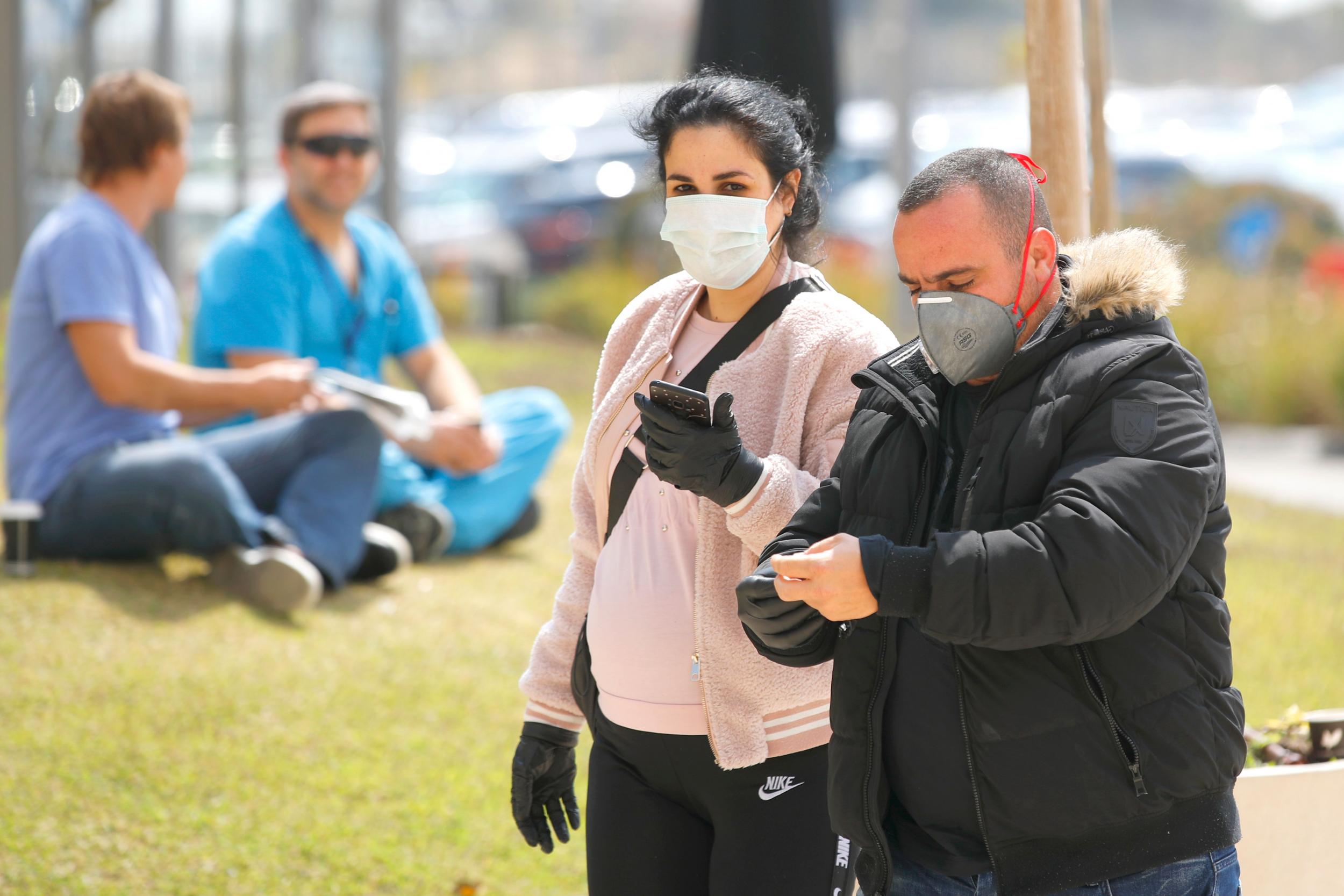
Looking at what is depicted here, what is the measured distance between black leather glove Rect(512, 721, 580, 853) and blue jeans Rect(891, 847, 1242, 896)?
2.88ft

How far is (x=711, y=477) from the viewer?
6.81 ft

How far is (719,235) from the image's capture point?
2.32m

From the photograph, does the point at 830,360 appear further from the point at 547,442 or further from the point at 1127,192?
the point at 1127,192

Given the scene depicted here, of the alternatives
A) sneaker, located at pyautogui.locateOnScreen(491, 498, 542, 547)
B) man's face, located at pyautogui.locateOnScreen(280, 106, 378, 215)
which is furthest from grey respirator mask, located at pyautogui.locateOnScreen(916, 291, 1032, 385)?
sneaker, located at pyautogui.locateOnScreen(491, 498, 542, 547)

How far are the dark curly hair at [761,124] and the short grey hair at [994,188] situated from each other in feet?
1.71

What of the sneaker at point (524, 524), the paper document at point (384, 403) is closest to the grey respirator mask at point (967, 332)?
the paper document at point (384, 403)

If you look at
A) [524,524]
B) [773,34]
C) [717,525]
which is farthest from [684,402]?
[773,34]

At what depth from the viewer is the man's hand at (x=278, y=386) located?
4977mm

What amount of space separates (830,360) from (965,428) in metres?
0.43

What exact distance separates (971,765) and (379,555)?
3962mm

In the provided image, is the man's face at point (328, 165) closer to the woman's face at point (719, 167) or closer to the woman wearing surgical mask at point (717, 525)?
the woman wearing surgical mask at point (717, 525)

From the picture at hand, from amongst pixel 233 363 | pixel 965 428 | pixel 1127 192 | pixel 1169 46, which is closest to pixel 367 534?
pixel 233 363

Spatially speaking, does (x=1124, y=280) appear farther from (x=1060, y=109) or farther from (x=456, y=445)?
(x=456, y=445)

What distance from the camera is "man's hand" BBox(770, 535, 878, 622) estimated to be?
5.48 ft
